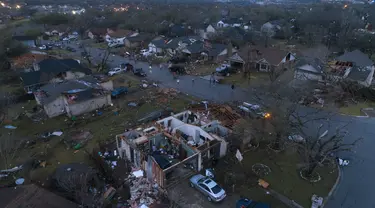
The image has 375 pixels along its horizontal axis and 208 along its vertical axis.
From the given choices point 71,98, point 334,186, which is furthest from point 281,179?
point 71,98

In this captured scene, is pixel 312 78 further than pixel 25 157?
Yes

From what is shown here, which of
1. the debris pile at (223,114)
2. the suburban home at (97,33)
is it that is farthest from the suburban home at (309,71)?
the suburban home at (97,33)

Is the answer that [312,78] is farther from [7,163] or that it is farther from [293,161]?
[7,163]

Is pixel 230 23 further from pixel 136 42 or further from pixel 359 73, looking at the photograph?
pixel 359 73

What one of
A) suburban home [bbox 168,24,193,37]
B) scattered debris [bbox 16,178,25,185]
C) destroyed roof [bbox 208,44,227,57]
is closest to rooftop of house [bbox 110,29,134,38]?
suburban home [bbox 168,24,193,37]

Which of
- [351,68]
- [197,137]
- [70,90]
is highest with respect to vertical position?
[351,68]

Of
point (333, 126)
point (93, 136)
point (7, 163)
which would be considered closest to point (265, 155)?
point (333, 126)
